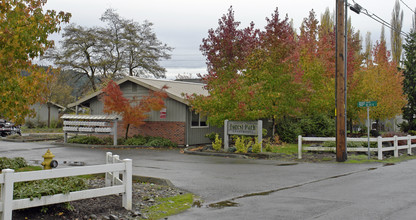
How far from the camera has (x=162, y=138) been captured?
2578cm

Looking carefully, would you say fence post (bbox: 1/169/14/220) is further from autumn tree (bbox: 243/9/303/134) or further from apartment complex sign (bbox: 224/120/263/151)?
autumn tree (bbox: 243/9/303/134)

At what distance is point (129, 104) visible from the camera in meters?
24.7

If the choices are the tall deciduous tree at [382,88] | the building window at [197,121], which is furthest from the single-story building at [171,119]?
the tall deciduous tree at [382,88]

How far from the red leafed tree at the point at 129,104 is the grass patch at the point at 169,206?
15.3 meters

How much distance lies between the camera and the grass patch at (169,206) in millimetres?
8034

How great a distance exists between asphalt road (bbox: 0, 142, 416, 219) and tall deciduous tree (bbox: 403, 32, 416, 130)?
24783mm

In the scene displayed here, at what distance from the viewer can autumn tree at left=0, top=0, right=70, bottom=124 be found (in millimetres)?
9391

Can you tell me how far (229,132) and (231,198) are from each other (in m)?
12.3

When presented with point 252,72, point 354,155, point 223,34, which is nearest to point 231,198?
point 354,155

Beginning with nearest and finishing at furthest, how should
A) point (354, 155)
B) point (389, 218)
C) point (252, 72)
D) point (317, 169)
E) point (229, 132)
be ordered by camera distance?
point (389, 218), point (317, 169), point (354, 155), point (229, 132), point (252, 72)

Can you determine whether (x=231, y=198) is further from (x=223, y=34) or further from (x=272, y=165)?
(x=223, y=34)

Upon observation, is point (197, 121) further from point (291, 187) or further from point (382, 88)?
point (291, 187)

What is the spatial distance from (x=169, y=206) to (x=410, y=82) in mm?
35965

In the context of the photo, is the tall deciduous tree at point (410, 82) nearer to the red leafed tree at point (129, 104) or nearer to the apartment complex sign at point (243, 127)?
the apartment complex sign at point (243, 127)
